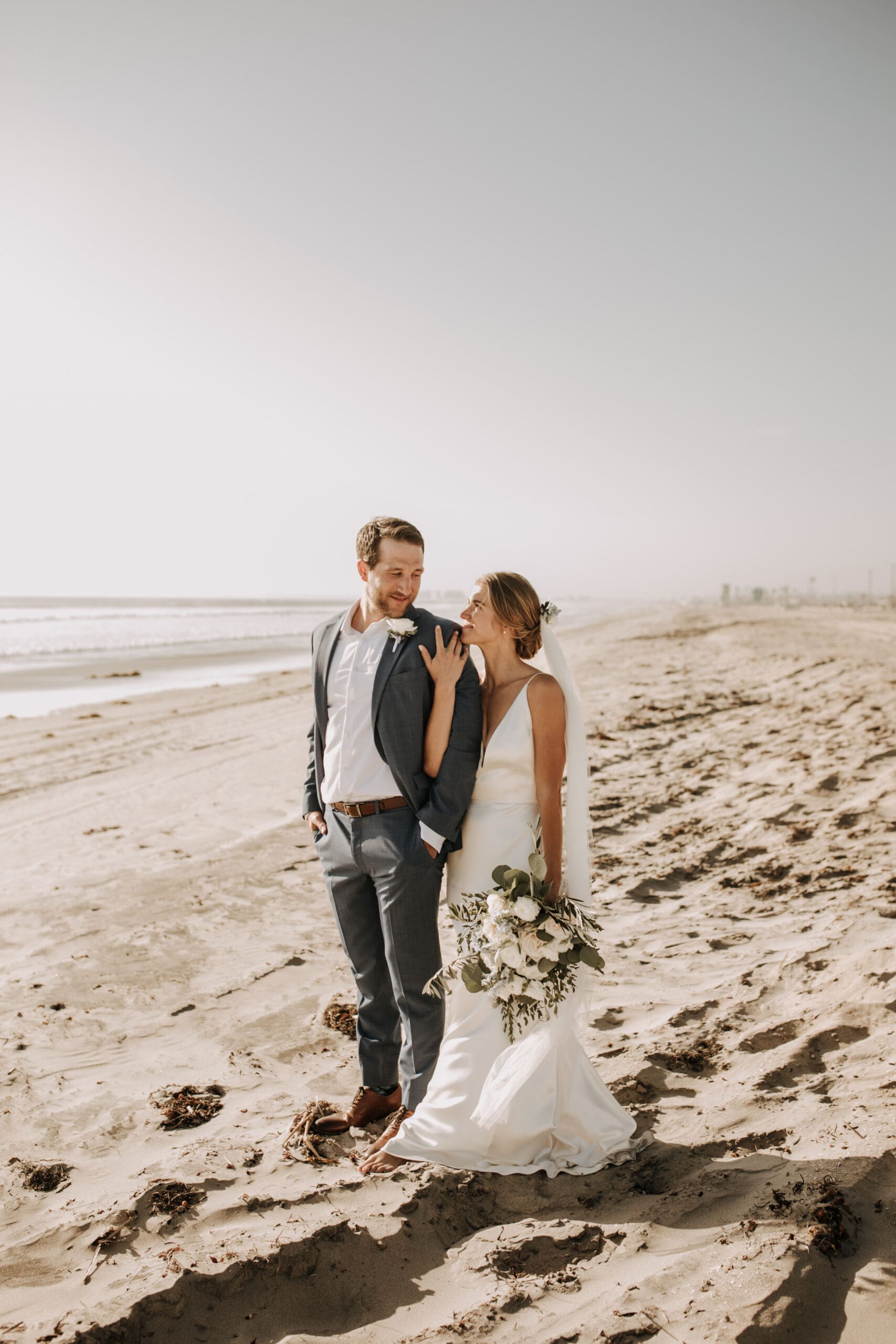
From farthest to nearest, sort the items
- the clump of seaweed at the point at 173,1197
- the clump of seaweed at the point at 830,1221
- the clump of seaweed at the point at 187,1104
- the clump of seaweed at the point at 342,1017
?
the clump of seaweed at the point at 342,1017
the clump of seaweed at the point at 187,1104
the clump of seaweed at the point at 173,1197
the clump of seaweed at the point at 830,1221

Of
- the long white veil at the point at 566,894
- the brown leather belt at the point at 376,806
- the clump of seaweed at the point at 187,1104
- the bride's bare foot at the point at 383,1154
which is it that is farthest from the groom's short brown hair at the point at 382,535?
the clump of seaweed at the point at 187,1104

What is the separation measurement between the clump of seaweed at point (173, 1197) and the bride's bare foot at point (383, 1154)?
1.92ft

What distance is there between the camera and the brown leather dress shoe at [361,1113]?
3354 millimetres

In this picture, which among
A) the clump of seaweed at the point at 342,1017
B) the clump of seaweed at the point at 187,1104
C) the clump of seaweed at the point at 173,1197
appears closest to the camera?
the clump of seaweed at the point at 173,1197

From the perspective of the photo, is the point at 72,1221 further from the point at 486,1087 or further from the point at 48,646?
the point at 48,646

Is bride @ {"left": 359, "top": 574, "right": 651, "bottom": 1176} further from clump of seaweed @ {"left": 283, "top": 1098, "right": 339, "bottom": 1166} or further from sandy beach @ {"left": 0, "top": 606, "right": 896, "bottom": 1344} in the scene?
clump of seaweed @ {"left": 283, "top": 1098, "right": 339, "bottom": 1166}

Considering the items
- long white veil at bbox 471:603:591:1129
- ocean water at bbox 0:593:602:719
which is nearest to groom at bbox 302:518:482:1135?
long white veil at bbox 471:603:591:1129

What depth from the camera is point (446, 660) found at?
3225mm

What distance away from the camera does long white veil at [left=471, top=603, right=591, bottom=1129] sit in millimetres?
3014

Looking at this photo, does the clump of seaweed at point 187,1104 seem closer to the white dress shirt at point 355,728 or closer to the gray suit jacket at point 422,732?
the white dress shirt at point 355,728

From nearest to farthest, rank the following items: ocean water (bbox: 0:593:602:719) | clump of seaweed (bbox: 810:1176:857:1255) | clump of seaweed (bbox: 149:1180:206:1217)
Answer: clump of seaweed (bbox: 810:1176:857:1255)
clump of seaweed (bbox: 149:1180:206:1217)
ocean water (bbox: 0:593:602:719)

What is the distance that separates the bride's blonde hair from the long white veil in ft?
0.31

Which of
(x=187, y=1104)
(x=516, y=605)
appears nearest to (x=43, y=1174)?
(x=187, y=1104)

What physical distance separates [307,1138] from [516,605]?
Result: 2296 mm
